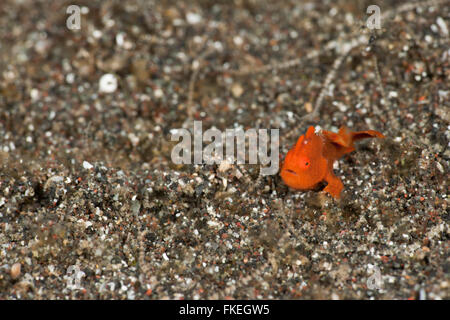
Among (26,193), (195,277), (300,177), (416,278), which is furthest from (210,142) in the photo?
(416,278)

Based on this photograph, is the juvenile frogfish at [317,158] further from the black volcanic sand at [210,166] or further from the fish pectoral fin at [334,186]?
the black volcanic sand at [210,166]

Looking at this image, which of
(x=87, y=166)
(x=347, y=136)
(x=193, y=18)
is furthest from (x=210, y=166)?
(x=193, y=18)

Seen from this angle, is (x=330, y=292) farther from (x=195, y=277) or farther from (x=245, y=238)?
(x=195, y=277)

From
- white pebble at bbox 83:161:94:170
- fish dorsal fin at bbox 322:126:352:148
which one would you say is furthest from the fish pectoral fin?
white pebble at bbox 83:161:94:170

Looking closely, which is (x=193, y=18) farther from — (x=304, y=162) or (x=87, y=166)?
(x=304, y=162)

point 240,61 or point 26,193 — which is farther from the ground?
point 240,61

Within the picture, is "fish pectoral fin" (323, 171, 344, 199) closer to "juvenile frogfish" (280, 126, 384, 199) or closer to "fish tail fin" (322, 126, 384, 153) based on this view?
"juvenile frogfish" (280, 126, 384, 199)

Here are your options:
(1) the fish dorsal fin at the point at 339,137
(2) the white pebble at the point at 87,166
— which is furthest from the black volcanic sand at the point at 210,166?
(1) the fish dorsal fin at the point at 339,137
